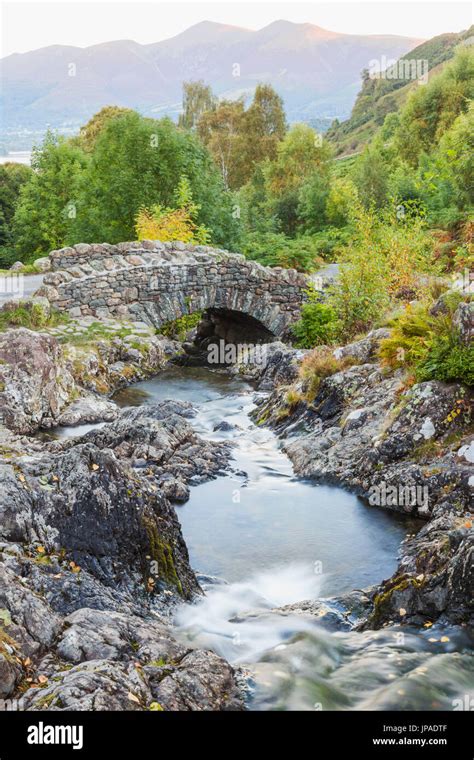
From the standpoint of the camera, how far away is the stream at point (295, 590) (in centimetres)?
654

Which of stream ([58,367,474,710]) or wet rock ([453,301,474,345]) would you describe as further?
wet rock ([453,301,474,345])

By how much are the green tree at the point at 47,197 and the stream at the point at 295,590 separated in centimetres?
2245

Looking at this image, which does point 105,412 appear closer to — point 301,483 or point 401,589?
point 301,483

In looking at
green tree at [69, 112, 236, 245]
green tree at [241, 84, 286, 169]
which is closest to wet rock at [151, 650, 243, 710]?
green tree at [69, 112, 236, 245]

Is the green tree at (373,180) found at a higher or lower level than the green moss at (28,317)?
higher

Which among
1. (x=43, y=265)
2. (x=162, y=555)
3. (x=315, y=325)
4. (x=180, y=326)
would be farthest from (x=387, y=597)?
(x=180, y=326)

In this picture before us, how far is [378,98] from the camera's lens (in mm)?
111312

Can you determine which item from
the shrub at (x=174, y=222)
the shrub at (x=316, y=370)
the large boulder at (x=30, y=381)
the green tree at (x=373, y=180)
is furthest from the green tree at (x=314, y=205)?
the large boulder at (x=30, y=381)

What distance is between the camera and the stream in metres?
6.54

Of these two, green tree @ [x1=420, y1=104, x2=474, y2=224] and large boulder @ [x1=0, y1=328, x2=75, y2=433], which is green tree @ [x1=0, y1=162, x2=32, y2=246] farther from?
large boulder @ [x1=0, y1=328, x2=75, y2=433]

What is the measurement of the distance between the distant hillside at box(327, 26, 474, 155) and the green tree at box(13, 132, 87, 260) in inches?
2420

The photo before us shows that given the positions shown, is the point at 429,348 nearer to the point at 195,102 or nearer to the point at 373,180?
the point at 373,180

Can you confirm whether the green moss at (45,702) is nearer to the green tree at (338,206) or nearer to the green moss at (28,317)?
the green moss at (28,317)

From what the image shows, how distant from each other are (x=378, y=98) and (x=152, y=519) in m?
114
